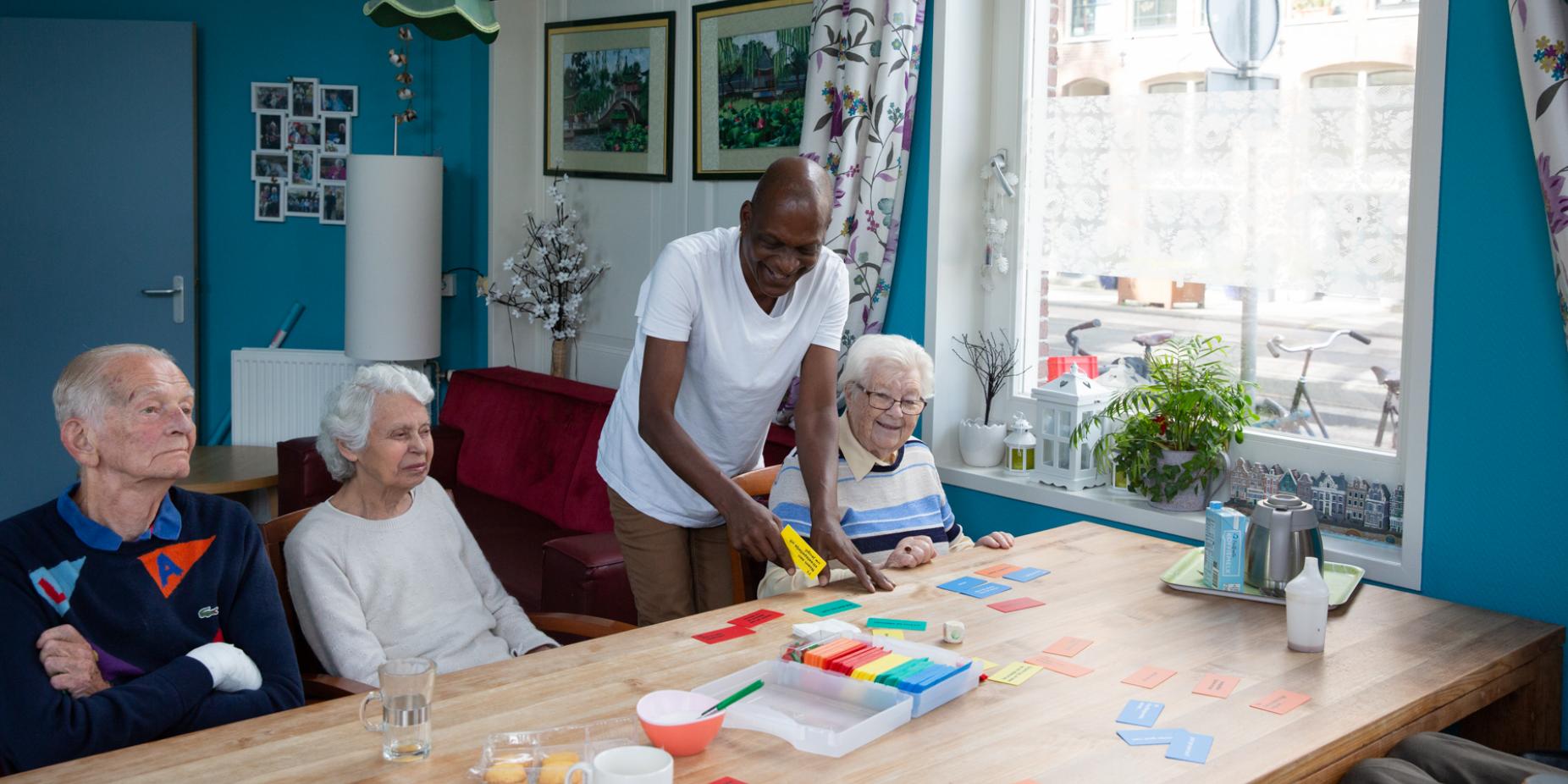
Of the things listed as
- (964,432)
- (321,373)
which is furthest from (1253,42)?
(321,373)

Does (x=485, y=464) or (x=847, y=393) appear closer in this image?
(x=847, y=393)

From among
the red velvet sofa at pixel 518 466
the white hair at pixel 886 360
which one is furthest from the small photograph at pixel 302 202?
the white hair at pixel 886 360

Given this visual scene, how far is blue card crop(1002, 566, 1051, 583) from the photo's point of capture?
2.53 metres

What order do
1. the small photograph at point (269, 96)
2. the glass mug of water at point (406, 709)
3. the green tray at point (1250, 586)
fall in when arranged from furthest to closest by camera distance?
the small photograph at point (269, 96), the green tray at point (1250, 586), the glass mug of water at point (406, 709)

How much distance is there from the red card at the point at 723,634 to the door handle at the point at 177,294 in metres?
4.11

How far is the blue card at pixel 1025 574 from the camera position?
8.29ft

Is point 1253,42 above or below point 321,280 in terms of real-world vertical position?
above

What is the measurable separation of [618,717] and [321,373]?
4.15 m

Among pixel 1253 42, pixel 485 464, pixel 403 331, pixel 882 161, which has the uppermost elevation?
pixel 1253 42

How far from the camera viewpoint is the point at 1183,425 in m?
3.08

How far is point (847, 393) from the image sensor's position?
9.04 ft

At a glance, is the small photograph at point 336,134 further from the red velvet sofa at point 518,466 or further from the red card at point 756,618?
the red card at point 756,618

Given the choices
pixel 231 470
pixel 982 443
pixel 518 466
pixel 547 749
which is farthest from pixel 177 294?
pixel 547 749

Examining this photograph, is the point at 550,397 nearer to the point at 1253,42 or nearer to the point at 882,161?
the point at 882,161
